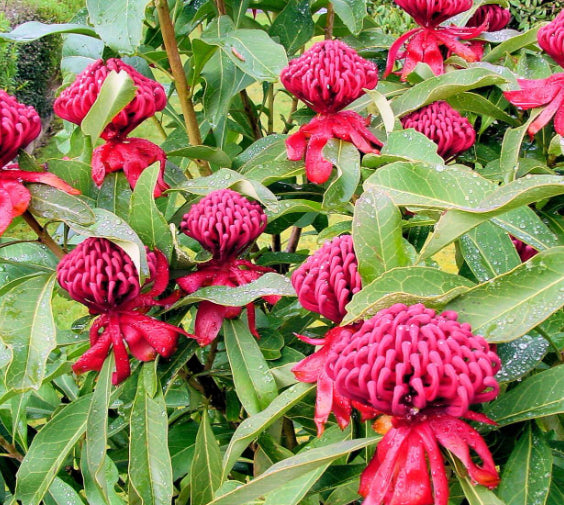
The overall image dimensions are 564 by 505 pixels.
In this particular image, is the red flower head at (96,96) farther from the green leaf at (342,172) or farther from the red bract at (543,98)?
the red bract at (543,98)

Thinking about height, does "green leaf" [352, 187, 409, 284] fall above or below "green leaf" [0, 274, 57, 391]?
above

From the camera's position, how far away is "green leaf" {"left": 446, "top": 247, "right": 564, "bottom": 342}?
2.94ft

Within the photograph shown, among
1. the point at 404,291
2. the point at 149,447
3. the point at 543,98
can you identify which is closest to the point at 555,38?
the point at 543,98

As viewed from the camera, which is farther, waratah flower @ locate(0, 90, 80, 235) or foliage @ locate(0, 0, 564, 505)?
waratah flower @ locate(0, 90, 80, 235)

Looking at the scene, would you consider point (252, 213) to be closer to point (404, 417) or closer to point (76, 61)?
point (404, 417)

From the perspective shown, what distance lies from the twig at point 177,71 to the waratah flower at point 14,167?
1.82 feet

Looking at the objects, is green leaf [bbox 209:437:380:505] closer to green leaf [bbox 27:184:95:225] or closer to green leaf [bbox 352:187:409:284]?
green leaf [bbox 352:187:409:284]

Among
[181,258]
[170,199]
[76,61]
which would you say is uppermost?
[76,61]

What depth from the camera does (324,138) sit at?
142 cm

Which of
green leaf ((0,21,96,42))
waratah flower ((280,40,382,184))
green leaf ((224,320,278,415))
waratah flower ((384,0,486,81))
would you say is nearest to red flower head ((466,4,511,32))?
waratah flower ((384,0,486,81))

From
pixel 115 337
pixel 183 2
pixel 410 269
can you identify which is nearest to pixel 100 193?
pixel 115 337

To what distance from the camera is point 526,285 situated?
36.6 inches

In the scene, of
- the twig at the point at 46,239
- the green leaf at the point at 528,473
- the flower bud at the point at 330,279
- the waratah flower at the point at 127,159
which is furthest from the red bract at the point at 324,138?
the green leaf at the point at 528,473

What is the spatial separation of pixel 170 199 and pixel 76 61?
0.50 m
